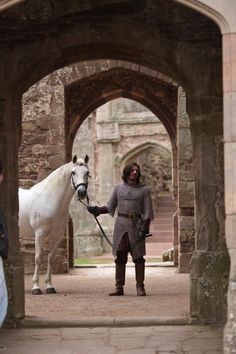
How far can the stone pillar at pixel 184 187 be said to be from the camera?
1405 cm

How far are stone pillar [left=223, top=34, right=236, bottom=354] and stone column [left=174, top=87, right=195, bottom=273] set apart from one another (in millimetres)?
8684

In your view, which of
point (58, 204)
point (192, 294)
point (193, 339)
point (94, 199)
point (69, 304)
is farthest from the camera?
point (94, 199)

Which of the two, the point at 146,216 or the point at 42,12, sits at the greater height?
the point at 42,12

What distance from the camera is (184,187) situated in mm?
14258

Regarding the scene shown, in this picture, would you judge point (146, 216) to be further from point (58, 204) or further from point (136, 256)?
point (58, 204)

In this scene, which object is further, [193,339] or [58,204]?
[58,204]

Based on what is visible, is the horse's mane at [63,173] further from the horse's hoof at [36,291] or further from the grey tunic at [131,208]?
the horse's hoof at [36,291]

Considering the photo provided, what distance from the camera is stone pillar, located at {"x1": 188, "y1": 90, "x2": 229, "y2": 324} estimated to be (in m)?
6.86

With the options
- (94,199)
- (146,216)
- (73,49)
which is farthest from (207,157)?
(94,199)

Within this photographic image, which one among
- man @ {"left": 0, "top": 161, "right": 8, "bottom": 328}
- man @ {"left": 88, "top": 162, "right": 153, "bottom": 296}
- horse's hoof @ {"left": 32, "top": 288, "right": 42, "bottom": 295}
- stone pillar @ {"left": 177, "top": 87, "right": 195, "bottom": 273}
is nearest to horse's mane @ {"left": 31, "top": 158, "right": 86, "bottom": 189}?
man @ {"left": 88, "top": 162, "right": 153, "bottom": 296}

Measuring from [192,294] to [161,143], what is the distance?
2050 centimetres

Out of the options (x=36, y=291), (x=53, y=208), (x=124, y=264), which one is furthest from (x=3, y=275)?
(x=53, y=208)

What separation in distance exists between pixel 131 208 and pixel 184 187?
190 inches

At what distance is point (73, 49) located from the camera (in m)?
7.45
